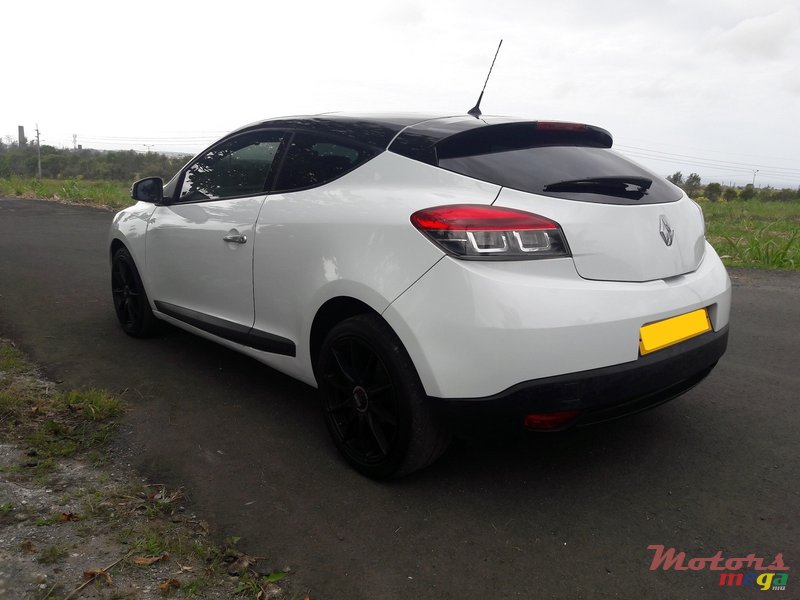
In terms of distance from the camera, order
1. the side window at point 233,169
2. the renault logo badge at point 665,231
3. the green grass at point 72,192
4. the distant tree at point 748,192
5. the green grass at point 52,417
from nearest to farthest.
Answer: the renault logo badge at point 665,231, the green grass at point 52,417, the side window at point 233,169, the green grass at point 72,192, the distant tree at point 748,192

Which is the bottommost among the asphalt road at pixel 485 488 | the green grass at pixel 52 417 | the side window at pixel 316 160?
the asphalt road at pixel 485 488

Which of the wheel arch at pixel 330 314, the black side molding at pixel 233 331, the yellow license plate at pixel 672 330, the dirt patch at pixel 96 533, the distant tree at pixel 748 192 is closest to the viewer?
the dirt patch at pixel 96 533

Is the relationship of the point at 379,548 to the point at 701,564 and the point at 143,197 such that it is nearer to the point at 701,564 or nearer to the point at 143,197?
the point at 701,564

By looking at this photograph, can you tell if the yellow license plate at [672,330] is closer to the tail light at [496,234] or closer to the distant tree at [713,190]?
the tail light at [496,234]

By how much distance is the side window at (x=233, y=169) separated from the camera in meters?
3.61

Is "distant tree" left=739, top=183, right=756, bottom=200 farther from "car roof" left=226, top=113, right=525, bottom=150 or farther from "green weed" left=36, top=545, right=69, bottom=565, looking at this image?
"green weed" left=36, top=545, right=69, bottom=565

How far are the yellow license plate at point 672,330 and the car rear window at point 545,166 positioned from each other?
1.63 ft

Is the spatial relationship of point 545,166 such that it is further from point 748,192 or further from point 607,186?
point 748,192

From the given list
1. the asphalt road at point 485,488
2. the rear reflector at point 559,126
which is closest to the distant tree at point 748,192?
the asphalt road at point 485,488

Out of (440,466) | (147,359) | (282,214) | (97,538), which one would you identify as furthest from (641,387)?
(147,359)

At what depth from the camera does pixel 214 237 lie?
148 inches

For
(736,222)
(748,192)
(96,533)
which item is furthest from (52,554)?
(748,192)

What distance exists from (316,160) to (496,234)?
1199mm

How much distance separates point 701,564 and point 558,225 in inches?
50.7
